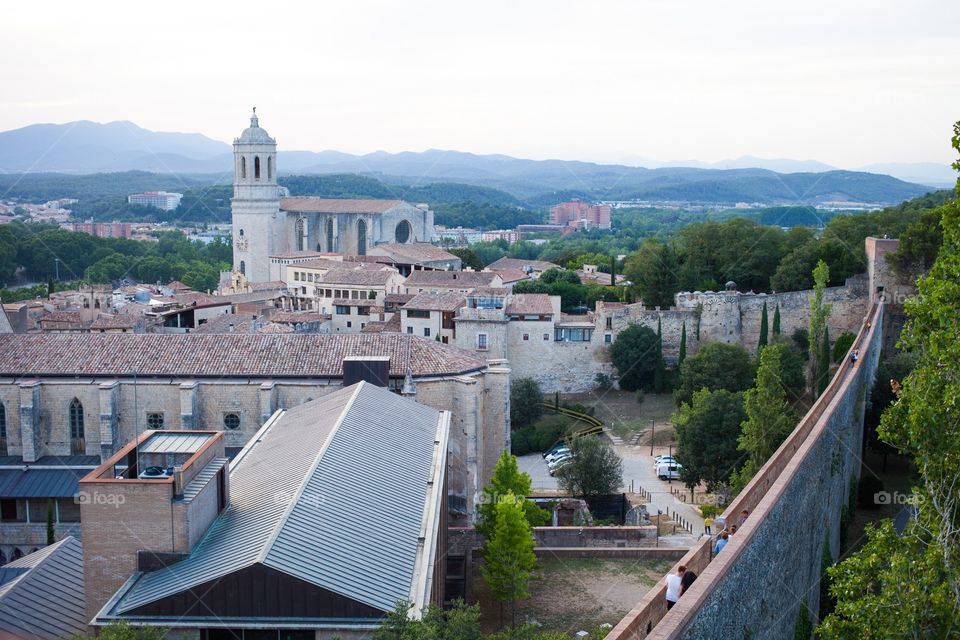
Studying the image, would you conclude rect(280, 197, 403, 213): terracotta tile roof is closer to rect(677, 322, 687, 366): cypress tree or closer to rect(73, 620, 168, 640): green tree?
rect(677, 322, 687, 366): cypress tree

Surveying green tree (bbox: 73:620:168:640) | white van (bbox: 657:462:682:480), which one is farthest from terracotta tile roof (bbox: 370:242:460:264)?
green tree (bbox: 73:620:168:640)

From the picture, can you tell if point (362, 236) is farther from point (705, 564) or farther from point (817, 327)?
point (705, 564)

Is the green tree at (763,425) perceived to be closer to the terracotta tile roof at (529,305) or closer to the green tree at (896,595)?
the green tree at (896,595)

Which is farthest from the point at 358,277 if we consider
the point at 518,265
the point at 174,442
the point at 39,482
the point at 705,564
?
the point at 705,564

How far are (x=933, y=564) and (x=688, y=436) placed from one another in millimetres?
18724

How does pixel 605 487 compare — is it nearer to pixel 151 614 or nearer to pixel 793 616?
pixel 793 616

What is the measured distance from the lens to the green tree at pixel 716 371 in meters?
37.7

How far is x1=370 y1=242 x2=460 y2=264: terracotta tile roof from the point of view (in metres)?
62.9

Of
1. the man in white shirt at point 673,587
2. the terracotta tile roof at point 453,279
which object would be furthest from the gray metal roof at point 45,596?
the terracotta tile roof at point 453,279

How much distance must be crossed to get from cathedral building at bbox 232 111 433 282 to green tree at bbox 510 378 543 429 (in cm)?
3602

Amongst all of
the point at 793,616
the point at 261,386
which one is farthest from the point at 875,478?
the point at 261,386

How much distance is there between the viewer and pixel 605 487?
30000mm

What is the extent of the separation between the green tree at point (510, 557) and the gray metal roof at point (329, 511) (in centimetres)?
178

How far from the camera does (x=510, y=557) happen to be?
62.3 ft
